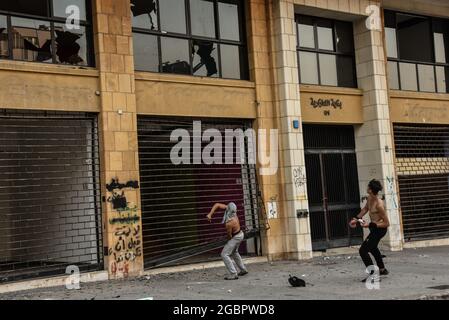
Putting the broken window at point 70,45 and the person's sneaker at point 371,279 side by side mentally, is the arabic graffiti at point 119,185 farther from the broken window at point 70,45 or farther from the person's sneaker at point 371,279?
the person's sneaker at point 371,279

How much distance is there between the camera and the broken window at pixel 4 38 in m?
11.0

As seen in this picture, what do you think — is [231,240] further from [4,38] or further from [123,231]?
[4,38]

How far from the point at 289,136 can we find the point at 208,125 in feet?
6.56

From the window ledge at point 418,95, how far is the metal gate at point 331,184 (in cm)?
167

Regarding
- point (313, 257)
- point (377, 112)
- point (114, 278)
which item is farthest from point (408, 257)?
point (114, 278)

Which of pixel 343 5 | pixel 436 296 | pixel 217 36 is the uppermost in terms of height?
pixel 343 5

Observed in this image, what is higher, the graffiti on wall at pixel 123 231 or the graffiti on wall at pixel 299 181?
the graffiti on wall at pixel 299 181

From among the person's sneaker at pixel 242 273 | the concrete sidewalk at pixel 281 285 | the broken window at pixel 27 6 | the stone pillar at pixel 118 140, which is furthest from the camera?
the stone pillar at pixel 118 140

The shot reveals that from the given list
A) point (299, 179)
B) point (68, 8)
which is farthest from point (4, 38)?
point (299, 179)

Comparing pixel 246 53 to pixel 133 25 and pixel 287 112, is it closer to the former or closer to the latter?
pixel 287 112

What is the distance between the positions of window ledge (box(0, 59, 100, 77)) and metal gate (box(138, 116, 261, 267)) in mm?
1521

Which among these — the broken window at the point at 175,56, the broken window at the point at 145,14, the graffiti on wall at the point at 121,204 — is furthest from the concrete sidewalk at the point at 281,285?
the broken window at the point at 145,14

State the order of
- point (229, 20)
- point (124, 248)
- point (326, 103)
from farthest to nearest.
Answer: point (326, 103)
point (229, 20)
point (124, 248)

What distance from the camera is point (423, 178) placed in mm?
17656
